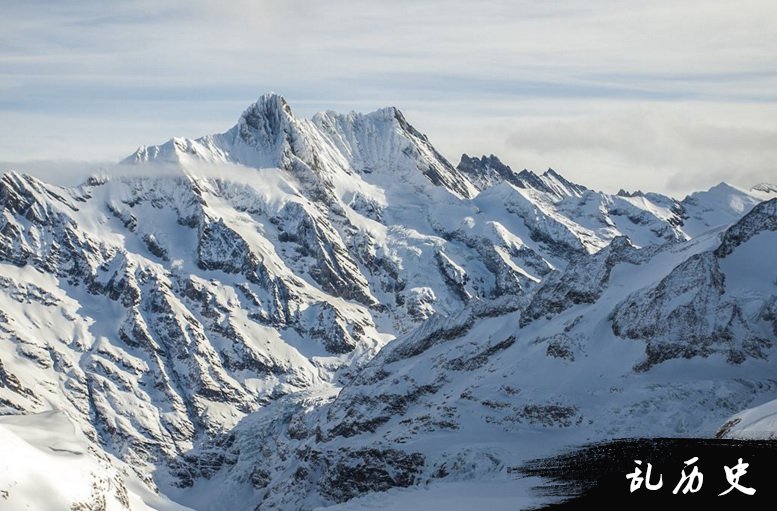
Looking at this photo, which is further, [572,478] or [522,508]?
[572,478]

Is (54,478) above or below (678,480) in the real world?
above

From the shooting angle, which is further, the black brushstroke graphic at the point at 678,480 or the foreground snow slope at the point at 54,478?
the black brushstroke graphic at the point at 678,480

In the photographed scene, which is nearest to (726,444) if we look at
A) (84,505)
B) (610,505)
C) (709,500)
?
(610,505)

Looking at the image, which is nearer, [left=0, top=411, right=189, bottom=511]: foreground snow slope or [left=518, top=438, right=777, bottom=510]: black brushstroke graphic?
[left=0, top=411, right=189, bottom=511]: foreground snow slope

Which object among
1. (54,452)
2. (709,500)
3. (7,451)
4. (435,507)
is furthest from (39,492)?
(435,507)

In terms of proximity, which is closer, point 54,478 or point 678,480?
point 54,478

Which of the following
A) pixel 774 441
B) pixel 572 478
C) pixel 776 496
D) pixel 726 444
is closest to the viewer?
pixel 776 496

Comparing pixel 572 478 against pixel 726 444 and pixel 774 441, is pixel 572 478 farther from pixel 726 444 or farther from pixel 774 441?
pixel 774 441

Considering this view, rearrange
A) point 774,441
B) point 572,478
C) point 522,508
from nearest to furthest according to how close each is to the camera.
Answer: point 774,441 < point 522,508 < point 572,478

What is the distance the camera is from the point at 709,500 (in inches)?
4592

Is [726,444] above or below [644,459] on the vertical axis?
above

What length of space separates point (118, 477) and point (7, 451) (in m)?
17.7

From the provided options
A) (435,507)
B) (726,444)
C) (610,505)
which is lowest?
(435,507)

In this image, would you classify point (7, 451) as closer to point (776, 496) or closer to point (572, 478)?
point (776, 496)
